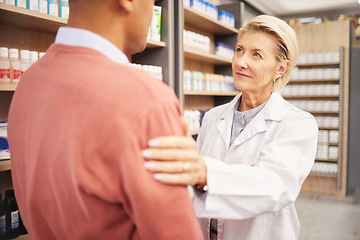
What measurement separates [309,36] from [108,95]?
20.9 feet

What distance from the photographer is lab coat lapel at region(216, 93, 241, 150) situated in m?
1.71

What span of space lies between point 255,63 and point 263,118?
32cm

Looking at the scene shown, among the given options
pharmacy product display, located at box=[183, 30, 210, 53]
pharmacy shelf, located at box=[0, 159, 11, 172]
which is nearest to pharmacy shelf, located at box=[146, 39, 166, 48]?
pharmacy product display, located at box=[183, 30, 210, 53]

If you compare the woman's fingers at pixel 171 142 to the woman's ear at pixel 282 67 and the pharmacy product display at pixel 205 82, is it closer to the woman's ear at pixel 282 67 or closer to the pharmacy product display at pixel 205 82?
the woman's ear at pixel 282 67

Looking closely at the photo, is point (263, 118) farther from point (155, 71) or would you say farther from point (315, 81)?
point (315, 81)

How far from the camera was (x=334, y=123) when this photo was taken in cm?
597

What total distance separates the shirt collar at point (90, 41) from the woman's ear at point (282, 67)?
124 cm

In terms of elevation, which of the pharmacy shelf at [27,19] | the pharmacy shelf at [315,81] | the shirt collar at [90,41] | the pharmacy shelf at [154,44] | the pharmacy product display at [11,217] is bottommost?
the pharmacy product display at [11,217]

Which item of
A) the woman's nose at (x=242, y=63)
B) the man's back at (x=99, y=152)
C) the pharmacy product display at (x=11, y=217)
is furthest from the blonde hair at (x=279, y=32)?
the pharmacy product display at (x=11, y=217)

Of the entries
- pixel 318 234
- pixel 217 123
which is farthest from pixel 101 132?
pixel 318 234

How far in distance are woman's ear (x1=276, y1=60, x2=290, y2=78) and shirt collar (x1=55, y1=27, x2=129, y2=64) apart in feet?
4.06

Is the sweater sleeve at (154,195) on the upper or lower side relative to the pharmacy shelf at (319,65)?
lower

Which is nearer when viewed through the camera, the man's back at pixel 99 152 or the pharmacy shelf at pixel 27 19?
the man's back at pixel 99 152

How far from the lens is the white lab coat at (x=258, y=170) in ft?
3.64
